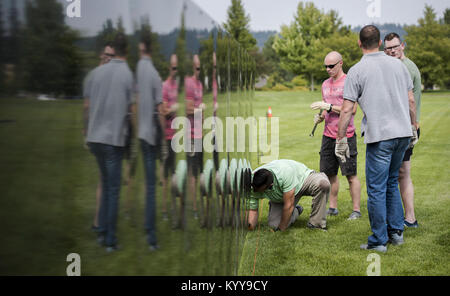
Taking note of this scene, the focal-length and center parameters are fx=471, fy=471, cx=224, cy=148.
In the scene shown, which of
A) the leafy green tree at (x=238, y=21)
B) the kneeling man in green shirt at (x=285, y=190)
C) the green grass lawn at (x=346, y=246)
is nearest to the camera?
the green grass lawn at (x=346, y=246)

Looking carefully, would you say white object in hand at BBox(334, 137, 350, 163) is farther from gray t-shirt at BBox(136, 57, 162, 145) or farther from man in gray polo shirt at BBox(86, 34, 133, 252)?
man in gray polo shirt at BBox(86, 34, 133, 252)

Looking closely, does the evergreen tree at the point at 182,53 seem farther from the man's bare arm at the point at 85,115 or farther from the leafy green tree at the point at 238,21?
the leafy green tree at the point at 238,21

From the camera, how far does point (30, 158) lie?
0.94 metres

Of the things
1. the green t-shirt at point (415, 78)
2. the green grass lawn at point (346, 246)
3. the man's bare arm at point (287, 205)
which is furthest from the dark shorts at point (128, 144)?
the green t-shirt at point (415, 78)

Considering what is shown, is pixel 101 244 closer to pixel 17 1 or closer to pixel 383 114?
pixel 17 1

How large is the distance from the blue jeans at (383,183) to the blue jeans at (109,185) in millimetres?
3601

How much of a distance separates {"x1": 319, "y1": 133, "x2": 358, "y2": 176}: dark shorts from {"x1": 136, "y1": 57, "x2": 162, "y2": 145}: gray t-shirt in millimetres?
4563

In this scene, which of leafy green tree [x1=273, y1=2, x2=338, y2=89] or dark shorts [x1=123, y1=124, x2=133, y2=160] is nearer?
dark shorts [x1=123, y1=124, x2=133, y2=160]

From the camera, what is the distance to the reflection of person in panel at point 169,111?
1.54m

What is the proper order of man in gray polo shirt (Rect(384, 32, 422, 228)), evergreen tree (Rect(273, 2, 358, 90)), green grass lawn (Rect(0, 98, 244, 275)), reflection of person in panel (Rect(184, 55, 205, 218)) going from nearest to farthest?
green grass lawn (Rect(0, 98, 244, 275)) < reflection of person in panel (Rect(184, 55, 205, 218)) < man in gray polo shirt (Rect(384, 32, 422, 228)) < evergreen tree (Rect(273, 2, 358, 90))

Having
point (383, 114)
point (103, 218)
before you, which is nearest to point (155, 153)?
point (103, 218)

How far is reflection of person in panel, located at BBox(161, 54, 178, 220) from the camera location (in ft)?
5.06

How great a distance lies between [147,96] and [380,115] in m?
3.45
